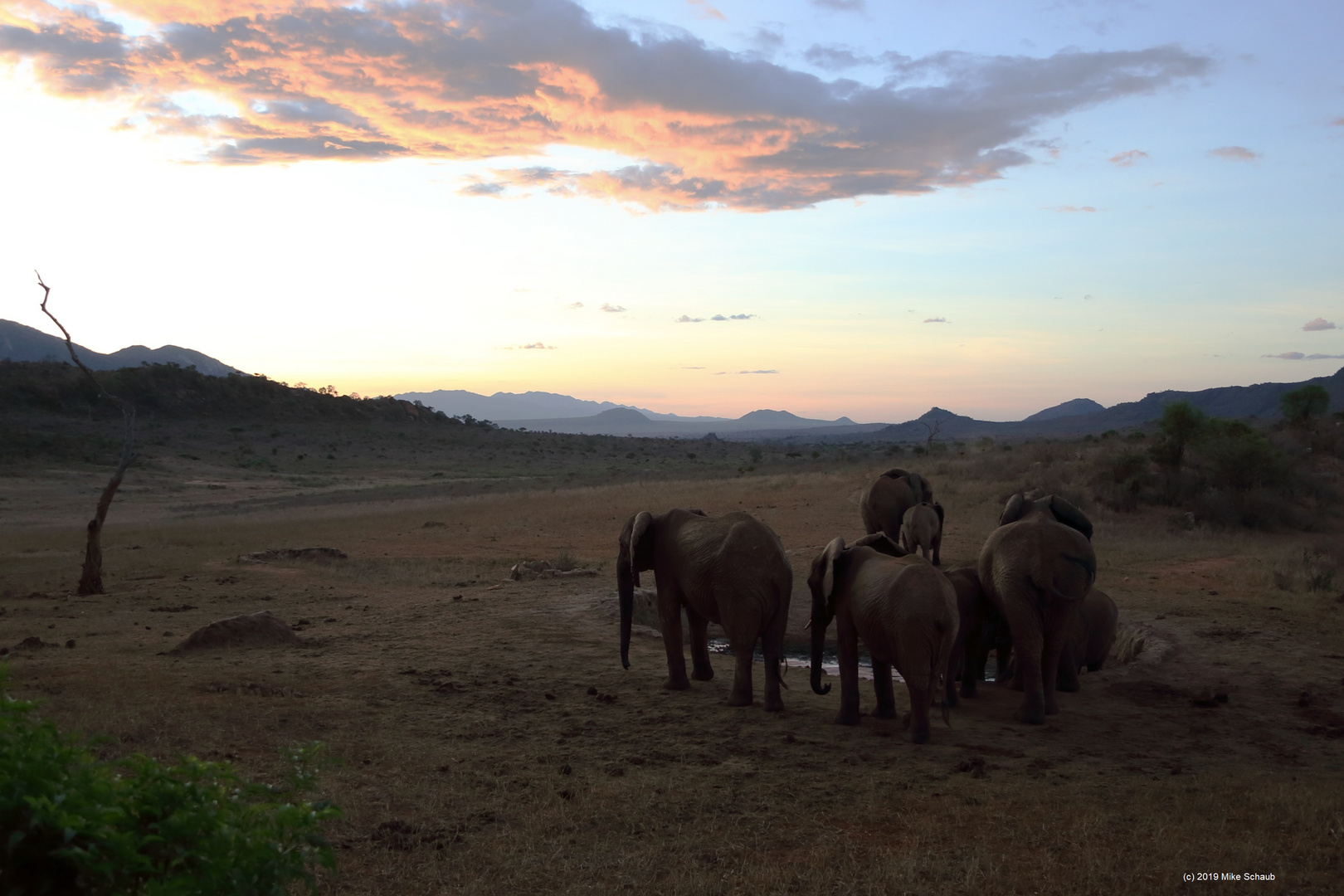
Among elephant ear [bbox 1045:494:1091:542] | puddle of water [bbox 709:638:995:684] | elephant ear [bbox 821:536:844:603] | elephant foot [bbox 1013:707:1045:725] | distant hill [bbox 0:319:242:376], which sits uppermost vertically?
distant hill [bbox 0:319:242:376]

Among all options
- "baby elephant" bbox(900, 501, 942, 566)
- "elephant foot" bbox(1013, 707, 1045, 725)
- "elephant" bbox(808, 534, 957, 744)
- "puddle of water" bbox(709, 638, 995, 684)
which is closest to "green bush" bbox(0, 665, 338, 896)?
"elephant" bbox(808, 534, 957, 744)

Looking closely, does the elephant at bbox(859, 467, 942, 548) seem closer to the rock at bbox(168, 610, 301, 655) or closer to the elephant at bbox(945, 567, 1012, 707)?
the elephant at bbox(945, 567, 1012, 707)

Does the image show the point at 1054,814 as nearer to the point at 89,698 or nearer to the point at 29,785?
the point at 29,785

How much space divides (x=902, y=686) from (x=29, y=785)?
8.92 m

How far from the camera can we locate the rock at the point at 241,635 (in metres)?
9.84

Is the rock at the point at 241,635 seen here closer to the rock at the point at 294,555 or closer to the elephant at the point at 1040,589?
the elephant at the point at 1040,589

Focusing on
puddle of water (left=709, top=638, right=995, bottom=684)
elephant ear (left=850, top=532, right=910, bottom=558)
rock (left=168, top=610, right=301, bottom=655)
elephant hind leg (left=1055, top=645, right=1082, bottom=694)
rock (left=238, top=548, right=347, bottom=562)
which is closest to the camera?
elephant ear (left=850, top=532, right=910, bottom=558)

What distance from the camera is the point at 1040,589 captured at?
8180 mm

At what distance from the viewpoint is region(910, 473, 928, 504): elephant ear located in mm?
16844

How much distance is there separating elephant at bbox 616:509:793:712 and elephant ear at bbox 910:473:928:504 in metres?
8.53

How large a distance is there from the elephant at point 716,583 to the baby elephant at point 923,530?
22.4ft

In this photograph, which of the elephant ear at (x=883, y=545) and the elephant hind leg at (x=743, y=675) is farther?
the elephant ear at (x=883, y=545)

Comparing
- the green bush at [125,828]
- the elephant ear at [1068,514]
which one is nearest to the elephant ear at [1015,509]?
the elephant ear at [1068,514]

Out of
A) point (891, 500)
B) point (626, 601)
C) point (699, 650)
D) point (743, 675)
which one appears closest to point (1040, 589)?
point (743, 675)
